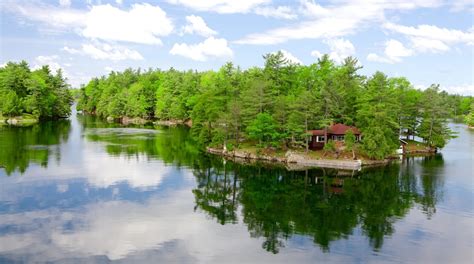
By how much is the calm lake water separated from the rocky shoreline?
7.81 feet

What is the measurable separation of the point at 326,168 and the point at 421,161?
16.5m

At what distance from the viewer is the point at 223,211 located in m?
34.1

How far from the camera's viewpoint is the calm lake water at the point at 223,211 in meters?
25.5

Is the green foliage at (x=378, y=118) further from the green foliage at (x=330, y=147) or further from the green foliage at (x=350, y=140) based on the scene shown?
the green foliage at (x=330, y=147)

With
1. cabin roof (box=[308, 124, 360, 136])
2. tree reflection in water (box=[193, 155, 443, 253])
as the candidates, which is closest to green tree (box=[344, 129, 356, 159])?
tree reflection in water (box=[193, 155, 443, 253])

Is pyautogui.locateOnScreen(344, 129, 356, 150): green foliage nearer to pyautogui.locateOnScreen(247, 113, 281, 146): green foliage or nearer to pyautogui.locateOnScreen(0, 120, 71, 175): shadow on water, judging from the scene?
pyautogui.locateOnScreen(247, 113, 281, 146): green foliage

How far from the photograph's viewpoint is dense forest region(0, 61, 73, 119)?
337ft

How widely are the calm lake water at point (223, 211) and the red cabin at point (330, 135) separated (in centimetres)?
816

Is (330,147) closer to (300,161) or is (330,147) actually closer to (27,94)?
(300,161)

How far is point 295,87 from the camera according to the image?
6925 centimetres

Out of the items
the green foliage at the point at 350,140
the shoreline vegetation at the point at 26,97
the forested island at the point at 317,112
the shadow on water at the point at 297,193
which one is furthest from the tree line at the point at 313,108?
the shoreline vegetation at the point at 26,97

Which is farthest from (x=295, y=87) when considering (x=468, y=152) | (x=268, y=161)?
(x=468, y=152)

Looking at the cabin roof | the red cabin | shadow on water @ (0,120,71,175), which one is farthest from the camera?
the red cabin

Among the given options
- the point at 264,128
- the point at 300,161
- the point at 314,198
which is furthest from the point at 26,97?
the point at 314,198
